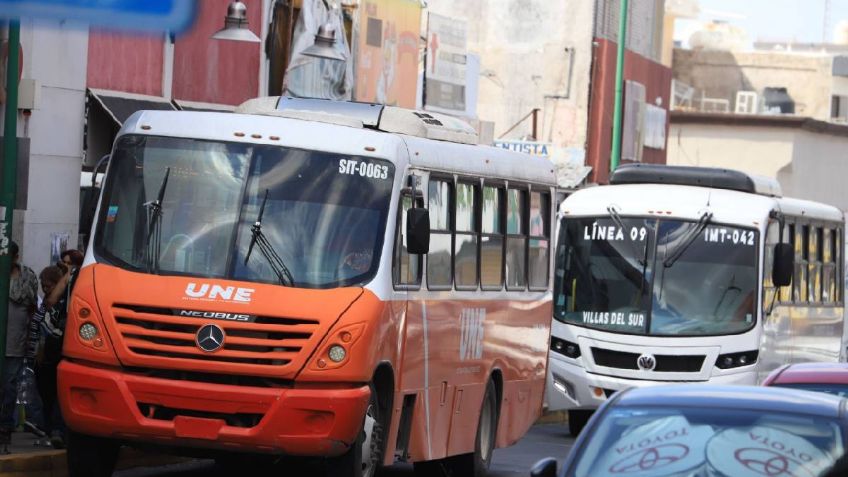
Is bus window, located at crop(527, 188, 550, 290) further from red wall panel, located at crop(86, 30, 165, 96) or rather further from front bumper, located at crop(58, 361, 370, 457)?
red wall panel, located at crop(86, 30, 165, 96)

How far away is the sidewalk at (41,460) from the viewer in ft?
44.1

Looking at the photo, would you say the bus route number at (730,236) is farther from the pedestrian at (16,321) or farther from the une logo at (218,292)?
the une logo at (218,292)

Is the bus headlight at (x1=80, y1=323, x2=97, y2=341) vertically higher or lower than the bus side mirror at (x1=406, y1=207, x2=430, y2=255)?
lower

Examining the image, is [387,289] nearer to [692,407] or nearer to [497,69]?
[692,407]

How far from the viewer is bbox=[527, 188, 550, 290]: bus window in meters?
17.0

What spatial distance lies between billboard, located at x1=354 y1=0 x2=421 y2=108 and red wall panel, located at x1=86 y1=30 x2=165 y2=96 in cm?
740

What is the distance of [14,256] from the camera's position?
15000 mm

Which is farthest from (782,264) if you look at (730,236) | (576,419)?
(576,419)

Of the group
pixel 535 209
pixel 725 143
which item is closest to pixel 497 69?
pixel 725 143

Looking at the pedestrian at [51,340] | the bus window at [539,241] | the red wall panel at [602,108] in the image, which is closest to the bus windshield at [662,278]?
the bus window at [539,241]

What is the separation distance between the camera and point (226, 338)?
475 inches

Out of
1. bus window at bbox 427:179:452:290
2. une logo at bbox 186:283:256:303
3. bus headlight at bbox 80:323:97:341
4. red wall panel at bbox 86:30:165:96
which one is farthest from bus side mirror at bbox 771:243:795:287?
bus headlight at bbox 80:323:97:341

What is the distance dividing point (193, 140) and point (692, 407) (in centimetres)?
589

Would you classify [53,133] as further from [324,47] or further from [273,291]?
[273,291]
